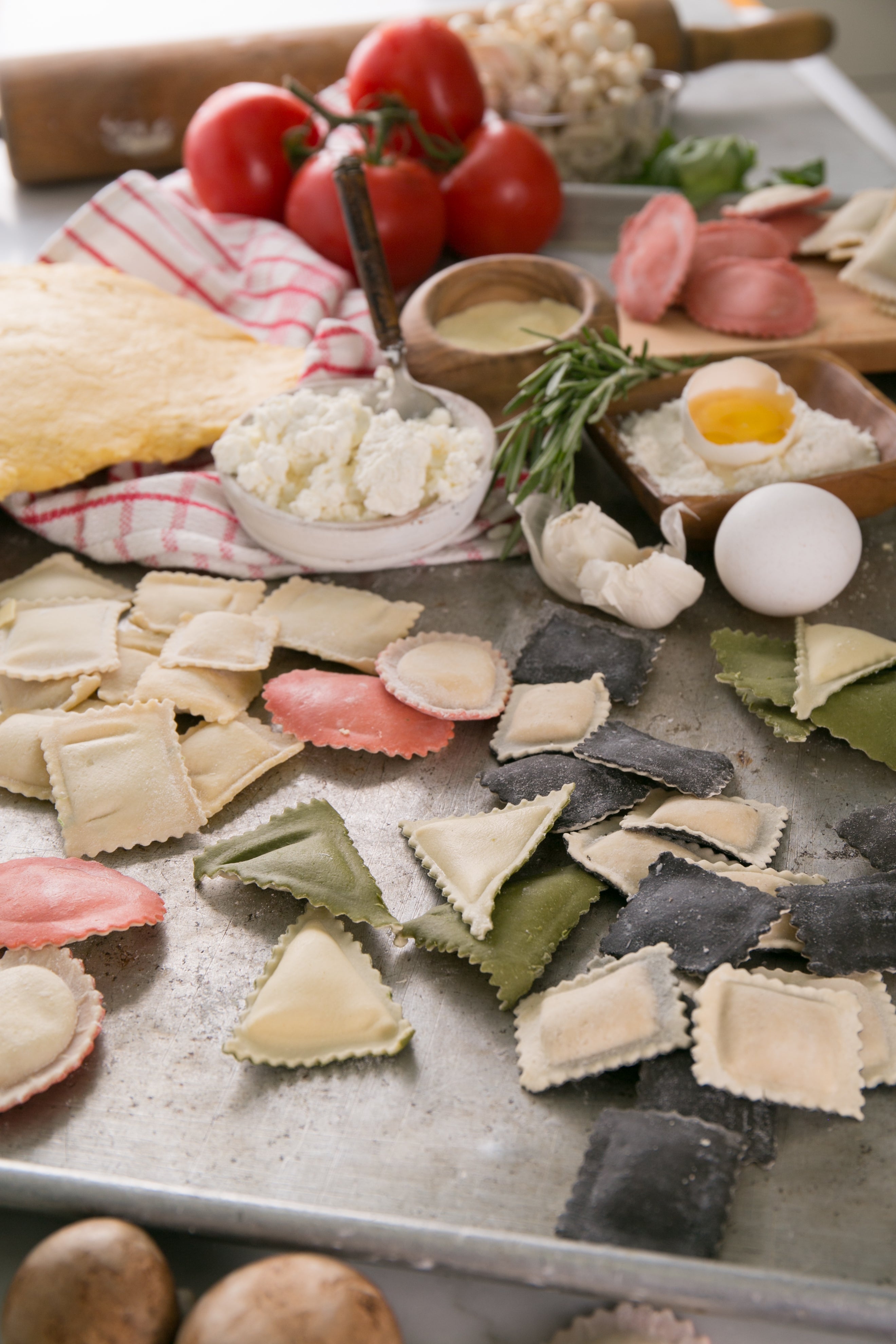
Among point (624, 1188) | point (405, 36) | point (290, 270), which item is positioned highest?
point (405, 36)

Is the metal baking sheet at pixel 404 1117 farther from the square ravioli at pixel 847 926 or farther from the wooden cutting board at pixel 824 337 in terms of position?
the wooden cutting board at pixel 824 337

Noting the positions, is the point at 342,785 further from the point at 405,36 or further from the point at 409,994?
the point at 405,36

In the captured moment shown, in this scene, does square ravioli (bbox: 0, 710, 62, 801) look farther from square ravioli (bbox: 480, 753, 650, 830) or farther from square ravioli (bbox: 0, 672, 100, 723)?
square ravioli (bbox: 480, 753, 650, 830)

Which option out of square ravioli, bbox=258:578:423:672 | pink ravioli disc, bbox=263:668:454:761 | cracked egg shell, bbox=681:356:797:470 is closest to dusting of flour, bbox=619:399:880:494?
cracked egg shell, bbox=681:356:797:470

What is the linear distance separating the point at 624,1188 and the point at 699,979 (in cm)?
25

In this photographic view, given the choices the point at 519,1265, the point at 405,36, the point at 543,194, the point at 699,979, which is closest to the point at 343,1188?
the point at 519,1265

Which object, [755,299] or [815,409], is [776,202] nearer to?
[755,299]

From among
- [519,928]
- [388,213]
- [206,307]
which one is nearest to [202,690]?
[519,928]

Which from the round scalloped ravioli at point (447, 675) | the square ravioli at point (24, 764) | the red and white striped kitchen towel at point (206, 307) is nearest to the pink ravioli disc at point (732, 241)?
the red and white striped kitchen towel at point (206, 307)

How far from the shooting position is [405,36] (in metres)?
2.48

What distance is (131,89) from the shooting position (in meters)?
2.94

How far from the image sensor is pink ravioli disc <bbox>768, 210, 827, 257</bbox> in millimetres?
2410

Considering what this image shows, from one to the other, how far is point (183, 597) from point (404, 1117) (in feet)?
3.06

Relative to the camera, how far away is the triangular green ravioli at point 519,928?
1187mm
